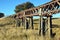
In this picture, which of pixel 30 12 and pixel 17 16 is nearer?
pixel 30 12

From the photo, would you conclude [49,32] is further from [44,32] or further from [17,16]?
[17,16]

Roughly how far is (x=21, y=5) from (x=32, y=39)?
8859 cm

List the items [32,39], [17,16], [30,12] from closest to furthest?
[32,39], [30,12], [17,16]

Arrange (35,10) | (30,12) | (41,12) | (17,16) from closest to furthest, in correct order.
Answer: (41,12), (35,10), (30,12), (17,16)

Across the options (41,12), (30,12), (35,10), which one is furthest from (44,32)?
(30,12)

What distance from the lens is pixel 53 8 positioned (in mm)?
22453

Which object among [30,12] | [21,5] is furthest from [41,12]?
[21,5]

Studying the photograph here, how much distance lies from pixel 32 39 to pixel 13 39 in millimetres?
1538

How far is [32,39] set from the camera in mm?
14586

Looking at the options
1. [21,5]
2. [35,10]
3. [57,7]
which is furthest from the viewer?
[21,5]

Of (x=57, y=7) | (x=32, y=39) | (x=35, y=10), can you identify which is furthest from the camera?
(x=35, y=10)

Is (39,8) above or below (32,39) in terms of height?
above

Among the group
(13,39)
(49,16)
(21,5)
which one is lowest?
(13,39)

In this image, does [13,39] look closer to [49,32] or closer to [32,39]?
[32,39]
